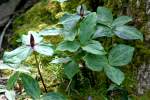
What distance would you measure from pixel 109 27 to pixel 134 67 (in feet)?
0.89

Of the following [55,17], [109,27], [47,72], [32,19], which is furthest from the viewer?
[32,19]

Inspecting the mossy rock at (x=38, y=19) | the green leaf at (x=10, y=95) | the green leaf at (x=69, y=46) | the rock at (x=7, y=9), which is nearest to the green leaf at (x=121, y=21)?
the green leaf at (x=69, y=46)

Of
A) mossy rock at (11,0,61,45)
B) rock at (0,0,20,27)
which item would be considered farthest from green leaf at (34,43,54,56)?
rock at (0,0,20,27)

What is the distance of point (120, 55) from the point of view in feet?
5.98

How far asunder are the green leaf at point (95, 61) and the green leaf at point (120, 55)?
1.5 inches

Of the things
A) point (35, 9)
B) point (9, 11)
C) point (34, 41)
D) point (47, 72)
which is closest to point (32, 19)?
point (35, 9)

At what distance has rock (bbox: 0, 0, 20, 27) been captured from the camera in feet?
11.2

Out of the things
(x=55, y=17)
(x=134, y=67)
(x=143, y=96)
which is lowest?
(x=143, y=96)

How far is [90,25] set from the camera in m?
1.82

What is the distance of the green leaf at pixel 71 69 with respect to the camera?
1.84 m

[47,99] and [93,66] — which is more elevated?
[93,66]

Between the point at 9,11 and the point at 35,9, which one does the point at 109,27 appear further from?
the point at 9,11

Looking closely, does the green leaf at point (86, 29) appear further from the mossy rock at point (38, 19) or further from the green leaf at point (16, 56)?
the mossy rock at point (38, 19)

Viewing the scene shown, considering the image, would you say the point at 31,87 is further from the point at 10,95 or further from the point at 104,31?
the point at 104,31
